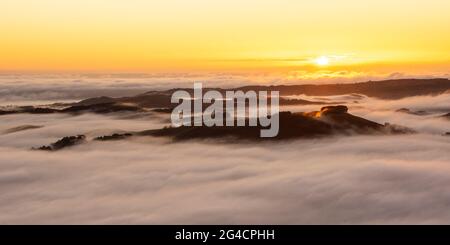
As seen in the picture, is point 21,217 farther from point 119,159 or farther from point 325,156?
point 325,156

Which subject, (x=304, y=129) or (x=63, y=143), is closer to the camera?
(x=304, y=129)

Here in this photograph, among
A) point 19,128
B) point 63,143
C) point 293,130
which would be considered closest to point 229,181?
point 293,130

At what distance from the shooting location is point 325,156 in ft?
219

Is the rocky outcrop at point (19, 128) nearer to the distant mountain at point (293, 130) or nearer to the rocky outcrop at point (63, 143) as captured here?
the distant mountain at point (293, 130)

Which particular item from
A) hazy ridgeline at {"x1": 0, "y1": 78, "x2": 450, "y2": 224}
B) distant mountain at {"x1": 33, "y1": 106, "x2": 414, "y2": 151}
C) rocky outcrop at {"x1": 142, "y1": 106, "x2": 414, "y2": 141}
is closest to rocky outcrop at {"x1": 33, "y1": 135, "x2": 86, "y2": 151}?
distant mountain at {"x1": 33, "y1": 106, "x2": 414, "y2": 151}

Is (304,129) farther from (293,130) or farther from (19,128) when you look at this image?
(19,128)

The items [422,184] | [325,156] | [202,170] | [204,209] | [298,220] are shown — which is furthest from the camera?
[325,156]

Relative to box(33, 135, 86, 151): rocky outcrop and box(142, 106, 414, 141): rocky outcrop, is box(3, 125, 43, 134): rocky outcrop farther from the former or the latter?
box(142, 106, 414, 141): rocky outcrop

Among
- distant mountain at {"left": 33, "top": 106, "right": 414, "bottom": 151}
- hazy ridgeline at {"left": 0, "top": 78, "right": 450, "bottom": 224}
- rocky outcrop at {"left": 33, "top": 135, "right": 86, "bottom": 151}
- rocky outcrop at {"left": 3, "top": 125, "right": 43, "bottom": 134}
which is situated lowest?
hazy ridgeline at {"left": 0, "top": 78, "right": 450, "bottom": 224}

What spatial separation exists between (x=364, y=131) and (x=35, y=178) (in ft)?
162

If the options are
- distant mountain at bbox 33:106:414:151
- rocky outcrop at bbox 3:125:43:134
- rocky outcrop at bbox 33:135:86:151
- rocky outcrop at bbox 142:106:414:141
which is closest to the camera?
rocky outcrop at bbox 33:135:86:151

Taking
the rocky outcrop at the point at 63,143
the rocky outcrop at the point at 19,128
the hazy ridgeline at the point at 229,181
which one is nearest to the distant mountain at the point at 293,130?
the rocky outcrop at the point at 63,143

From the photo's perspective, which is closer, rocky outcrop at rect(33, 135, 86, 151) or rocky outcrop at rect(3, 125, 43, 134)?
rocky outcrop at rect(33, 135, 86, 151)
